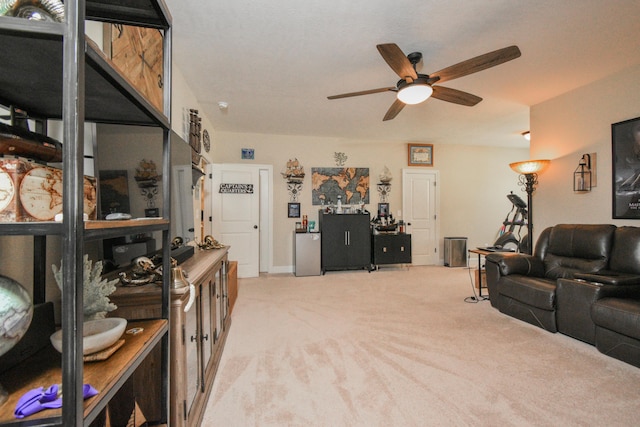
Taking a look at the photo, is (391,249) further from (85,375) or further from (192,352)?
(85,375)

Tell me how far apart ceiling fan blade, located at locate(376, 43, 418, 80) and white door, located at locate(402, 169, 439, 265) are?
395cm

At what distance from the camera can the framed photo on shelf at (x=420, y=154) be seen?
629 centimetres

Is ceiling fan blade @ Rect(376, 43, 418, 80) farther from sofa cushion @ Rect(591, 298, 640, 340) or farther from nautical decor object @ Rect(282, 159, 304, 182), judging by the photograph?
Answer: nautical decor object @ Rect(282, 159, 304, 182)

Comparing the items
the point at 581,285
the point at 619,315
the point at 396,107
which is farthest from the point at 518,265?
the point at 396,107

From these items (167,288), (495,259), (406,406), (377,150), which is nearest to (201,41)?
(167,288)

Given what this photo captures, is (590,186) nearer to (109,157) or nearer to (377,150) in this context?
(377,150)

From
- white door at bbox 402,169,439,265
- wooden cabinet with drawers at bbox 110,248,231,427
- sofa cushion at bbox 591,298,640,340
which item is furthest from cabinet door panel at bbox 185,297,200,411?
white door at bbox 402,169,439,265

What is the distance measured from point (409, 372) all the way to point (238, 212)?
13.2 feet

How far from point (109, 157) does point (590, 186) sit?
15.6 ft

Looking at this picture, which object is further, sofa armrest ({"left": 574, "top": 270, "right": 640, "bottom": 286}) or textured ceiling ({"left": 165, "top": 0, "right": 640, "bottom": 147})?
sofa armrest ({"left": 574, "top": 270, "right": 640, "bottom": 286})

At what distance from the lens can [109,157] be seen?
134cm

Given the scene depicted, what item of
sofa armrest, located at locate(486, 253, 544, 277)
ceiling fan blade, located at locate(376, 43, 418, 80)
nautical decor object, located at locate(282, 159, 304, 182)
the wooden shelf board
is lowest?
sofa armrest, located at locate(486, 253, 544, 277)

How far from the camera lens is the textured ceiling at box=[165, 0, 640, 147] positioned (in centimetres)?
211

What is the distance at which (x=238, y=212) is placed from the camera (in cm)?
525
